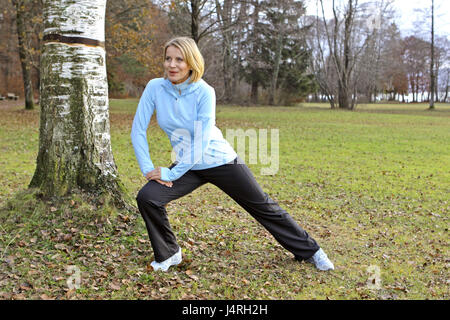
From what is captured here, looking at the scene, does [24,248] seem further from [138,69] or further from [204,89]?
[138,69]

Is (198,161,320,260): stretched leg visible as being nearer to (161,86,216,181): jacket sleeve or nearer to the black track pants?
the black track pants

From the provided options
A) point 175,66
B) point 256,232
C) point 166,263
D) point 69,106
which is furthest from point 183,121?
point 256,232

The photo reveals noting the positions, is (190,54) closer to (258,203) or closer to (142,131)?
(142,131)

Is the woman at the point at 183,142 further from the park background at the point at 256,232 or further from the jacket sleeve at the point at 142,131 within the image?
the park background at the point at 256,232

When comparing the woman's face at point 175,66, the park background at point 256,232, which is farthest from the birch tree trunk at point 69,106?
the woman's face at point 175,66

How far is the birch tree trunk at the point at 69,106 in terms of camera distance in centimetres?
478

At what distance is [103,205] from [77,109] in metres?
1.12

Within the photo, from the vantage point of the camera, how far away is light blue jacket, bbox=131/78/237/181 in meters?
3.70

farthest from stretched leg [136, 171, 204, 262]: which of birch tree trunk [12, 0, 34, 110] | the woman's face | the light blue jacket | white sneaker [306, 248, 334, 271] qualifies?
birch tree trunk [12, 0, 34, 110]

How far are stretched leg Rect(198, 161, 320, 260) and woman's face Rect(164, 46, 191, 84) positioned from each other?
2.85ft

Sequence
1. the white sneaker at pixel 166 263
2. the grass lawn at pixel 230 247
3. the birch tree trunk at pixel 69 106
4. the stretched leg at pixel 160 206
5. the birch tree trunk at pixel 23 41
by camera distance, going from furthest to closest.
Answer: the birch tree trunk at pixel 23 41 < the birch tree trunk at pixel 69 106 < the white sneaker at pixel 166 263 < the grass lawn at pixel 230 247 < the stretched leg at pixel 160 206

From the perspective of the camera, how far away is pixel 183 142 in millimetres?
3820

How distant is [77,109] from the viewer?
15.7 feet
